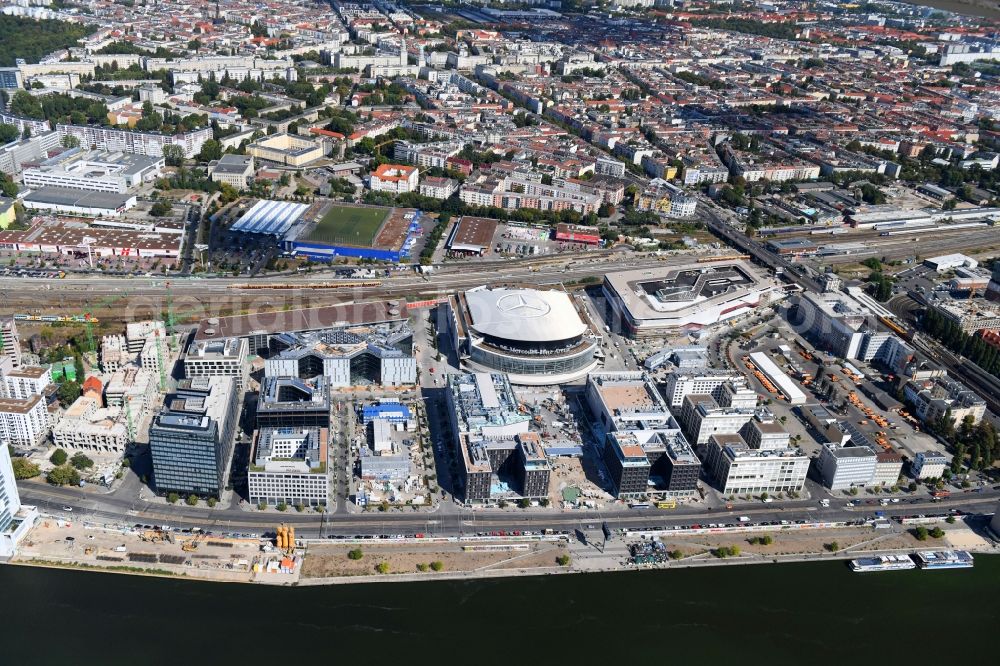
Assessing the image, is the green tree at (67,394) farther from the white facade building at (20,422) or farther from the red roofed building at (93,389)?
the white facade building at (20,422)

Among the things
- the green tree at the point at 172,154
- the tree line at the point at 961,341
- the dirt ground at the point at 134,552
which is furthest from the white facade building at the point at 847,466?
the green tree at the point at 172,154

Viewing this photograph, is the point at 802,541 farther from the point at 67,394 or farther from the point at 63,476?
the point at 67,394

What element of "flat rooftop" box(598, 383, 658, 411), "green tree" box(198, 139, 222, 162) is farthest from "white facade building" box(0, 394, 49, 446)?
"green tree" box(198, 139, 222, 162)

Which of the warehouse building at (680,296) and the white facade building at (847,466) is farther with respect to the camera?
the warehouse building at (680,296)

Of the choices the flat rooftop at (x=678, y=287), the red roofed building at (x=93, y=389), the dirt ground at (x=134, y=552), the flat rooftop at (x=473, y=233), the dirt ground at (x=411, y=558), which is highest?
the flat rooftop at (x=678, y=287)

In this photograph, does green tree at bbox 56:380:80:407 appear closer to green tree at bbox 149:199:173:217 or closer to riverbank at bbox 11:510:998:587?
riverbank at bbox 11:510:998:587
